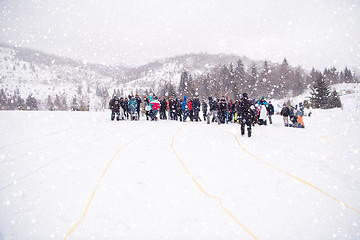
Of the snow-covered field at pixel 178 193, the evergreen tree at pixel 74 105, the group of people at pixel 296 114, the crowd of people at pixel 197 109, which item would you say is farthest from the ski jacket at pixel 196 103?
the evergreen tree at pixel 74 105

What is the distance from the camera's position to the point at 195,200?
14.6 feet

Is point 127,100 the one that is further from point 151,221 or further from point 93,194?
point 151,221

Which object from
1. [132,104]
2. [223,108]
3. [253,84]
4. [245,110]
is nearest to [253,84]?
[253,84]

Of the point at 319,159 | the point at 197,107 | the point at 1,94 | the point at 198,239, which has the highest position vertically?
the point at 1,94

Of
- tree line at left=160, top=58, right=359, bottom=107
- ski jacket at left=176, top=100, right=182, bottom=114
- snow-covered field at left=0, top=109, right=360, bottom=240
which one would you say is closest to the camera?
snow-covered field at left=0, top=109, right=360, bottom=240

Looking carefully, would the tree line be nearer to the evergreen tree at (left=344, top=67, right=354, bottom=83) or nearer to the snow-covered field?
the evergreen tree at (left=344, top=67, right=354, bottom=83)

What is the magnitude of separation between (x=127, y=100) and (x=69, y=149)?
9.82 m

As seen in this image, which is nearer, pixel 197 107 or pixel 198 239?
pixel 198 239

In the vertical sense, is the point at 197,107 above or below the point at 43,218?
above

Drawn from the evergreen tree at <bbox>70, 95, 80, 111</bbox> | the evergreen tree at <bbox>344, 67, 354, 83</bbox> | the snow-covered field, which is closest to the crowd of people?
the snow-covered field

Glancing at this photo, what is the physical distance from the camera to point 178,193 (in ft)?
15.5

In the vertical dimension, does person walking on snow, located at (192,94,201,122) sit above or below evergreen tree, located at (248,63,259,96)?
below

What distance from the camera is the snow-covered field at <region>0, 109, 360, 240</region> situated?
3.66m

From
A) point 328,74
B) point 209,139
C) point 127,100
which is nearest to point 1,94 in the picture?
point 127,100
